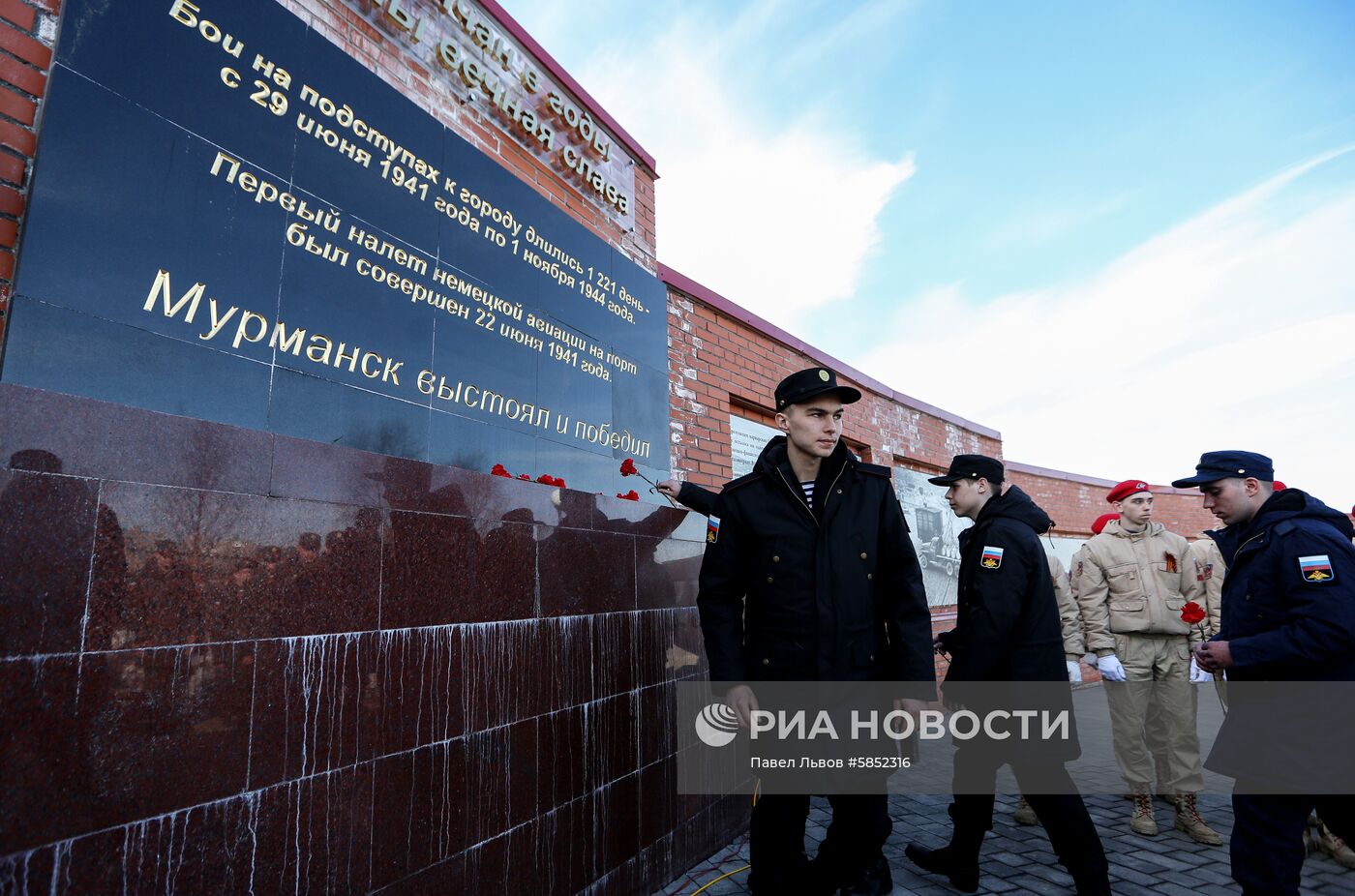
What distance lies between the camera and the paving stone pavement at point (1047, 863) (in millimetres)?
3072

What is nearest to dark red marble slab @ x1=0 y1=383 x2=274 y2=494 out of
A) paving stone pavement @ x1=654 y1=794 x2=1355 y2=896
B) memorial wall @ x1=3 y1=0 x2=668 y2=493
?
memorial wall @ x1=3 y1=0 x2=668 y2=493

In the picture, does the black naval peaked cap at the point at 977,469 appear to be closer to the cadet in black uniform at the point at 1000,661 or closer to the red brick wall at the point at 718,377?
the cadet in black uniform at the point at 1000,661

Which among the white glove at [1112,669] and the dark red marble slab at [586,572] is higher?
the dark red marble slab at [586,572]

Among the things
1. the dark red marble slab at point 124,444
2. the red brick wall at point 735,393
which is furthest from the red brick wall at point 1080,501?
the dark red marble slab at point 124,444

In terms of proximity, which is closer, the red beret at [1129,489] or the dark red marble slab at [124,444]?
the dark red marble slab at [124,444]

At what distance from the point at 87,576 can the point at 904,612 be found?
7.84ft

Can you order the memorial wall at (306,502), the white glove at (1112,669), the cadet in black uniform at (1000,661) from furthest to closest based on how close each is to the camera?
1. the white glove at (1112,669)
2. the cadet in black uniform at (1000,661)
3. the memorial wall at (306,502)

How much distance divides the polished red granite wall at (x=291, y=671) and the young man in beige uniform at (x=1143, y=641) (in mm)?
3116

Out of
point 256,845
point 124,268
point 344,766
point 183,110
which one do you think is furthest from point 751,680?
point 183,110

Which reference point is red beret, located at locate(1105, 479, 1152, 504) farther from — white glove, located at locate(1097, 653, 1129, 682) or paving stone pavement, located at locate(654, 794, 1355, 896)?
paving stone pavement, located at locate(654, 794, 1355, 896)

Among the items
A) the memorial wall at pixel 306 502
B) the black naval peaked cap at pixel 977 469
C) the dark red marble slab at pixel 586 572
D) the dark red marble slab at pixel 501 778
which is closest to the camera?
the memorial wall at pixel 306 502

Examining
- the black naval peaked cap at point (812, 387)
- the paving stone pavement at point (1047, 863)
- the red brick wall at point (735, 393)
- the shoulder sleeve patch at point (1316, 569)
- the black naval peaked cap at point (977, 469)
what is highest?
the red brick wall at point (735, 393)

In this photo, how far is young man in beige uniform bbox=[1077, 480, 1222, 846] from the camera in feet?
13.1

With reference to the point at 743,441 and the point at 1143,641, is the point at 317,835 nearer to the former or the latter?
the point at 743,441
